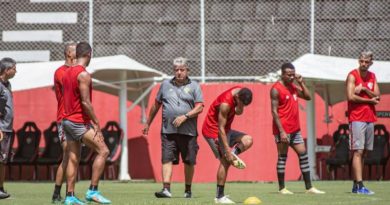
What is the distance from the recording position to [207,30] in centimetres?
2258

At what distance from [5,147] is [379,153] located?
9326 mm

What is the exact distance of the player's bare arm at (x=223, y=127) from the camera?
39.8 ft

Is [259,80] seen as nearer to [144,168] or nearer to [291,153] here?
[291,153]

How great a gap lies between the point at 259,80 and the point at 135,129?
316 cm

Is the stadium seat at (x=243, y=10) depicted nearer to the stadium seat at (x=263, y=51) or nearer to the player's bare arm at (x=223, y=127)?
the stadium seat at (x=263, y=51)

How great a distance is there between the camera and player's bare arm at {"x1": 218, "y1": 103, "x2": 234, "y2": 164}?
478 inches

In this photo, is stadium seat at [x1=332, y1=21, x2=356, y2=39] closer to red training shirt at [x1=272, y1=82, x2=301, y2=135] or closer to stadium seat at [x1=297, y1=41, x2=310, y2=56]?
stadium seat at [x1=297, y1=41, x2=310, y2=56]

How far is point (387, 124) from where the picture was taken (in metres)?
21.1

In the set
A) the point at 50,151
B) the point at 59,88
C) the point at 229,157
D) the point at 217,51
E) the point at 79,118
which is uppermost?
the point at 217,51

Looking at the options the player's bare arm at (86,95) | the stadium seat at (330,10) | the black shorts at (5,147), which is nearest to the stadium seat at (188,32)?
the stadium seat at (330,10)

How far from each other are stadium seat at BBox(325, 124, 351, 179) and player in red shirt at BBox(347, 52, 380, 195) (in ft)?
18.6

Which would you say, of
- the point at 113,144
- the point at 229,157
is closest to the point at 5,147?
the point at 229,157

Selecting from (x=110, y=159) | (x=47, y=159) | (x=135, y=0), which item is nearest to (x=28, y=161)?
(x=47, y=159)

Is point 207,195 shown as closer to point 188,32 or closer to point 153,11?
point 188,32
